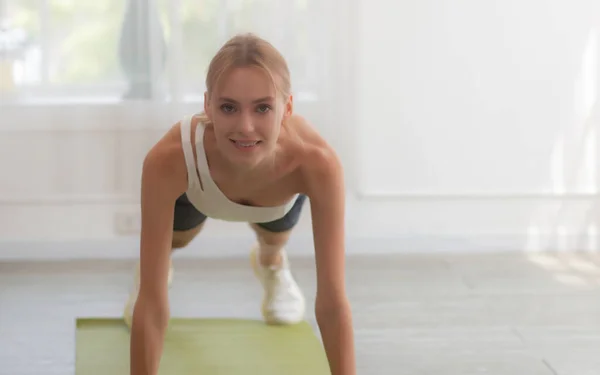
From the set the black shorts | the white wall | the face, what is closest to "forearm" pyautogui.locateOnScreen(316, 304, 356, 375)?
the face

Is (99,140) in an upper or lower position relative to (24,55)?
lower

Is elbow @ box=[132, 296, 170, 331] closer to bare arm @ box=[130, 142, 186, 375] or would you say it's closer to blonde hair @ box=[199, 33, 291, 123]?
bare arm @ box=[130, 142, 186, 375]

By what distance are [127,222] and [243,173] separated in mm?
1270

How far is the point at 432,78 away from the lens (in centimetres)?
272

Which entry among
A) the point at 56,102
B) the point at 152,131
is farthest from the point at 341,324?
the point at 56,102

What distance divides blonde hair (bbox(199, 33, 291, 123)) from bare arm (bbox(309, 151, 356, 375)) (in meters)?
0.18

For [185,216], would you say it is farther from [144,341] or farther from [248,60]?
[248,60]

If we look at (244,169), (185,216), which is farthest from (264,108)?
(185,216)

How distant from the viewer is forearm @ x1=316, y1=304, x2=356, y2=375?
1.46 metres

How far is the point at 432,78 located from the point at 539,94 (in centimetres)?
36

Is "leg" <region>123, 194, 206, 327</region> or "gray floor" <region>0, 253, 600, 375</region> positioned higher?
"leg" <region>123, 194, 206, 327</region>

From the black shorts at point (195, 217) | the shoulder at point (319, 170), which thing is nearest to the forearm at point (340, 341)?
the shoulder at point (319, 170)

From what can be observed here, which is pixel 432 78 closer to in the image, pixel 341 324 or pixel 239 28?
pixel 239 28

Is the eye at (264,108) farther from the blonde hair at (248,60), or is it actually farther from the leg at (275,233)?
the leg at (275,233)
